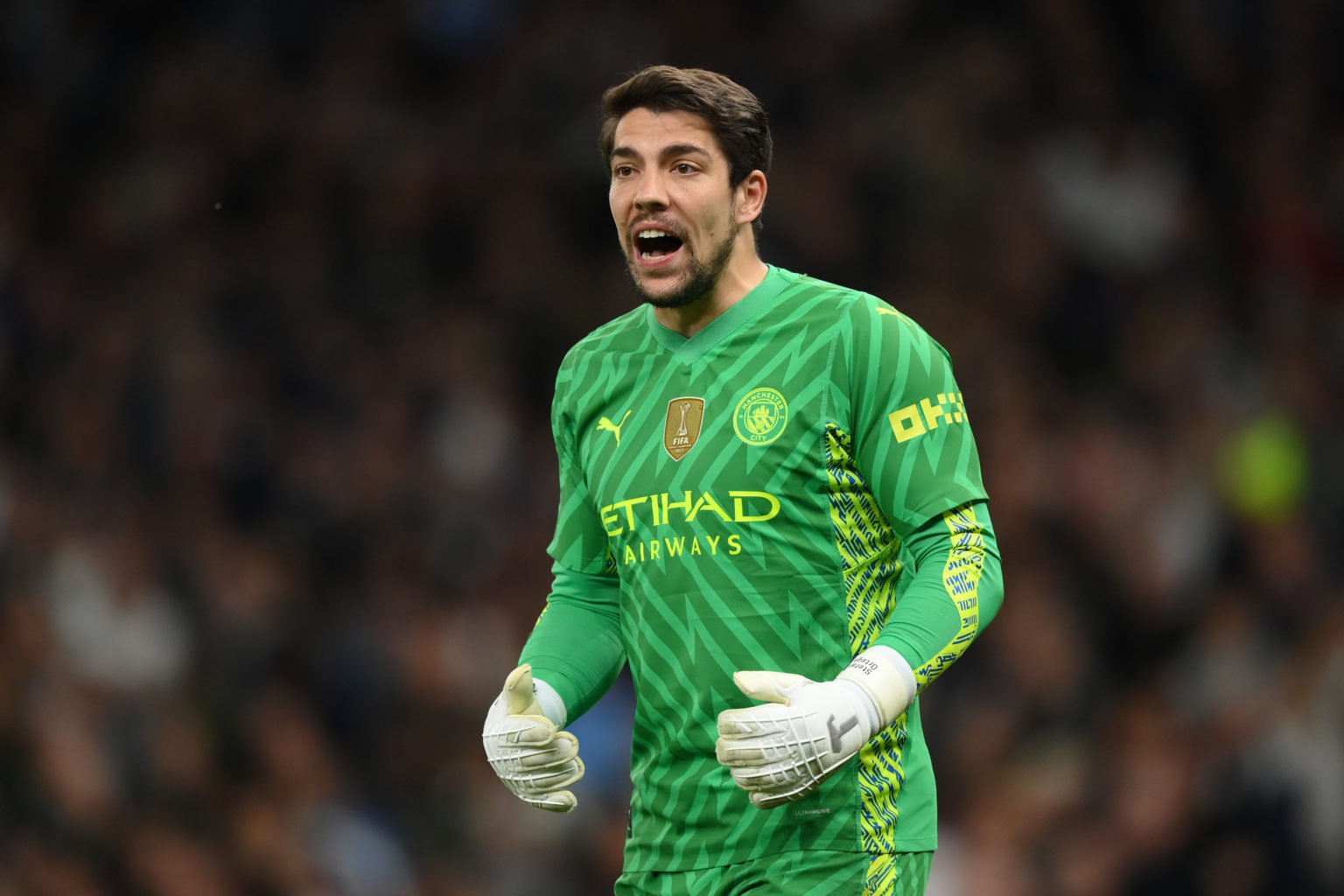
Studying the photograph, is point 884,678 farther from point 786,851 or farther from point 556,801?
point 556,801

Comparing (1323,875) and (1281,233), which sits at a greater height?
(1281,233)

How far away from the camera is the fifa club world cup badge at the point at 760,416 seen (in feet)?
12.4

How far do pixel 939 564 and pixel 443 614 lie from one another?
6309mm

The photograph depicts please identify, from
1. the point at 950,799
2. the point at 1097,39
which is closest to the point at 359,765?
the point at 950,799

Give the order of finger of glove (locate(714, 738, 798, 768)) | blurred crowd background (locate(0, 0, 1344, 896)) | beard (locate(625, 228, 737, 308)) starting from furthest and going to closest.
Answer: blurred crowd background (locate(0, 0, 1344, 896))
beard (locate(625, 228, 737, 308))
finger of glove (locate(714, 738, 798, 768))

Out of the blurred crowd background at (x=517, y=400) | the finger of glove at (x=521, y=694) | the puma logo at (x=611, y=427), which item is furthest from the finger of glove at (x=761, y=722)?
the blurred crowd background at (x=517, y=400)

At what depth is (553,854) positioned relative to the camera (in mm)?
8484

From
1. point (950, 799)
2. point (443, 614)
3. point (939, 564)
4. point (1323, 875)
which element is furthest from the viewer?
point (443, 614)

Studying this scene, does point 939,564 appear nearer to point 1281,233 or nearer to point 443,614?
point 443,614

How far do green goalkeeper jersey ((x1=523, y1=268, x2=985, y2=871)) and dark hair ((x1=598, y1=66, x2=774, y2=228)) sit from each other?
286 mm

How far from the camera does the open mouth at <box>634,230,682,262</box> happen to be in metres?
3.90

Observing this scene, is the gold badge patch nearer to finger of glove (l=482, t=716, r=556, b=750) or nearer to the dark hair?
the dark hair

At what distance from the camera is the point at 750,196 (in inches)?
158

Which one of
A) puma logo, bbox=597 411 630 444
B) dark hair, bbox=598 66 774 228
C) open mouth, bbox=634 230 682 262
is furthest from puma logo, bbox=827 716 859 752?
dark hair, bbox=598 66 774 228
